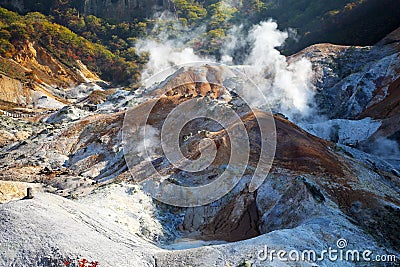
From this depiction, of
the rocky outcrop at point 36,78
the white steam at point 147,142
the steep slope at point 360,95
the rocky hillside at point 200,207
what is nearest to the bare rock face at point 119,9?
the rocky outcrop at point 36,78

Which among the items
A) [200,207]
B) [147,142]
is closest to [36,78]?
[147,142]

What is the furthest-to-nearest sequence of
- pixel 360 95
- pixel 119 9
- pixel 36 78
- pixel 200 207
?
pixel 119 9
pixel 36 78
pixel 360 95
pixel 200 207

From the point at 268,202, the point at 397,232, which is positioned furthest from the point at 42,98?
the point at 397,232

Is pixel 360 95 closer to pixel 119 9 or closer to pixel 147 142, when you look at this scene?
pixel 147 142

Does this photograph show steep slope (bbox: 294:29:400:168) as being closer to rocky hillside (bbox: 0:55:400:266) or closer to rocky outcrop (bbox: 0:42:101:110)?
rocky hillside (bbox: 0:55:400:266)

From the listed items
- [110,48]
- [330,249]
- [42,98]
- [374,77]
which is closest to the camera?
[330,249]

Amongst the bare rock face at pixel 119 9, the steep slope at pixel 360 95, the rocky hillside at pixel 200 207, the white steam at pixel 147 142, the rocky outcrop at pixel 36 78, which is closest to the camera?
the rocky hillside at pixel 200 207

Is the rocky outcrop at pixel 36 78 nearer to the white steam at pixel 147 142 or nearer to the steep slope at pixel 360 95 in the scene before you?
the white steam at pixel 147 142

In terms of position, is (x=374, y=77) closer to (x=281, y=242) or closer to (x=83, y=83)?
(x=281, y=242)
